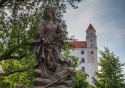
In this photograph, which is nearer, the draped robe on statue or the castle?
the draped robe on statue

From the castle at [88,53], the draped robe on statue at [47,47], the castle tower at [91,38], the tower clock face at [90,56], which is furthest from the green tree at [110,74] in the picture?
the castle tower at [91,38]

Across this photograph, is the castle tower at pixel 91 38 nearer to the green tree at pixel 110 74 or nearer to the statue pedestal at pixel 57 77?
the green tree at pixel 110 74

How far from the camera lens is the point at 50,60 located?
8289mm

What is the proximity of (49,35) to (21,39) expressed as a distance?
909 centimetres

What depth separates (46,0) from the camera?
17922mm

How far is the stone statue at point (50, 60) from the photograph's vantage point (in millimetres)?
A: 7629

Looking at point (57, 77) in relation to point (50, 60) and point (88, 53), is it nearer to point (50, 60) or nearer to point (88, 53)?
point (50, 60)

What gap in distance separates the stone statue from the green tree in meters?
16.2

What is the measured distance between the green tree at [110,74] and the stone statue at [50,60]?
53.0 feet

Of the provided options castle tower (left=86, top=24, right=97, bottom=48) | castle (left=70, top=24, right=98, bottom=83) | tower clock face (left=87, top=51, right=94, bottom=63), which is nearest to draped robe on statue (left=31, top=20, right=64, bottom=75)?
castle (left=70, top=24, right=98, bottom=83)

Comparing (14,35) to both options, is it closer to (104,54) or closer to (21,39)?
(21,39)

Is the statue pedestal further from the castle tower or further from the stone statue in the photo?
the castle tower

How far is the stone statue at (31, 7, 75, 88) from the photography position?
763 cm

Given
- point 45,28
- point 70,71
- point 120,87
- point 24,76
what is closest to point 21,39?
point 24,76
